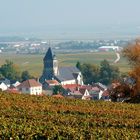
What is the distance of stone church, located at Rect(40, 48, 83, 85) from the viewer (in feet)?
373

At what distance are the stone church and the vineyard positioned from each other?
8221 centimetres

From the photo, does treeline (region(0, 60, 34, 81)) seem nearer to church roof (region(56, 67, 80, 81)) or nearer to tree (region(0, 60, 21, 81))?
tree (region(0, 60, 21, 81))

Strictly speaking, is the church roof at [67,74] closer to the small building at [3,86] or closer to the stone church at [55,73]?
the stone church at [55,73]

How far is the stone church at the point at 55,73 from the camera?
114 m

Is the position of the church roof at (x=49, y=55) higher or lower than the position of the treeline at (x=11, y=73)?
higher

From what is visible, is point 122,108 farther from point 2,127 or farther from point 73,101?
point 2,127

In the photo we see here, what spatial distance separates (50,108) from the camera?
2591cm

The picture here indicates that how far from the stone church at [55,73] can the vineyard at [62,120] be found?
8221 centimetres

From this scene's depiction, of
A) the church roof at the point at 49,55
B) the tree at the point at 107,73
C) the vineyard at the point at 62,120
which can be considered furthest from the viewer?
the church roof at the point at 49,55

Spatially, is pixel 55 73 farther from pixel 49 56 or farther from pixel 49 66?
pixel 49 56

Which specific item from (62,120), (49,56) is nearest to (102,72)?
(49,56)

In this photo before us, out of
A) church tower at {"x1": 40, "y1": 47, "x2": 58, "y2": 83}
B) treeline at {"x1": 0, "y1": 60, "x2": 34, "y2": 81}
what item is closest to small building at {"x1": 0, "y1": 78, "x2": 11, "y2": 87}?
treeline at {"x1": 0, "y1": 60, "x2": 34, "y2": 81}

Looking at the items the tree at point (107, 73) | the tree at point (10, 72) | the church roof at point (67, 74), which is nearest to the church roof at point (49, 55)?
the church roof at point (67, 74)

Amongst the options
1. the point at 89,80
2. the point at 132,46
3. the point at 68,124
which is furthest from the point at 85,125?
the point at 89,80
